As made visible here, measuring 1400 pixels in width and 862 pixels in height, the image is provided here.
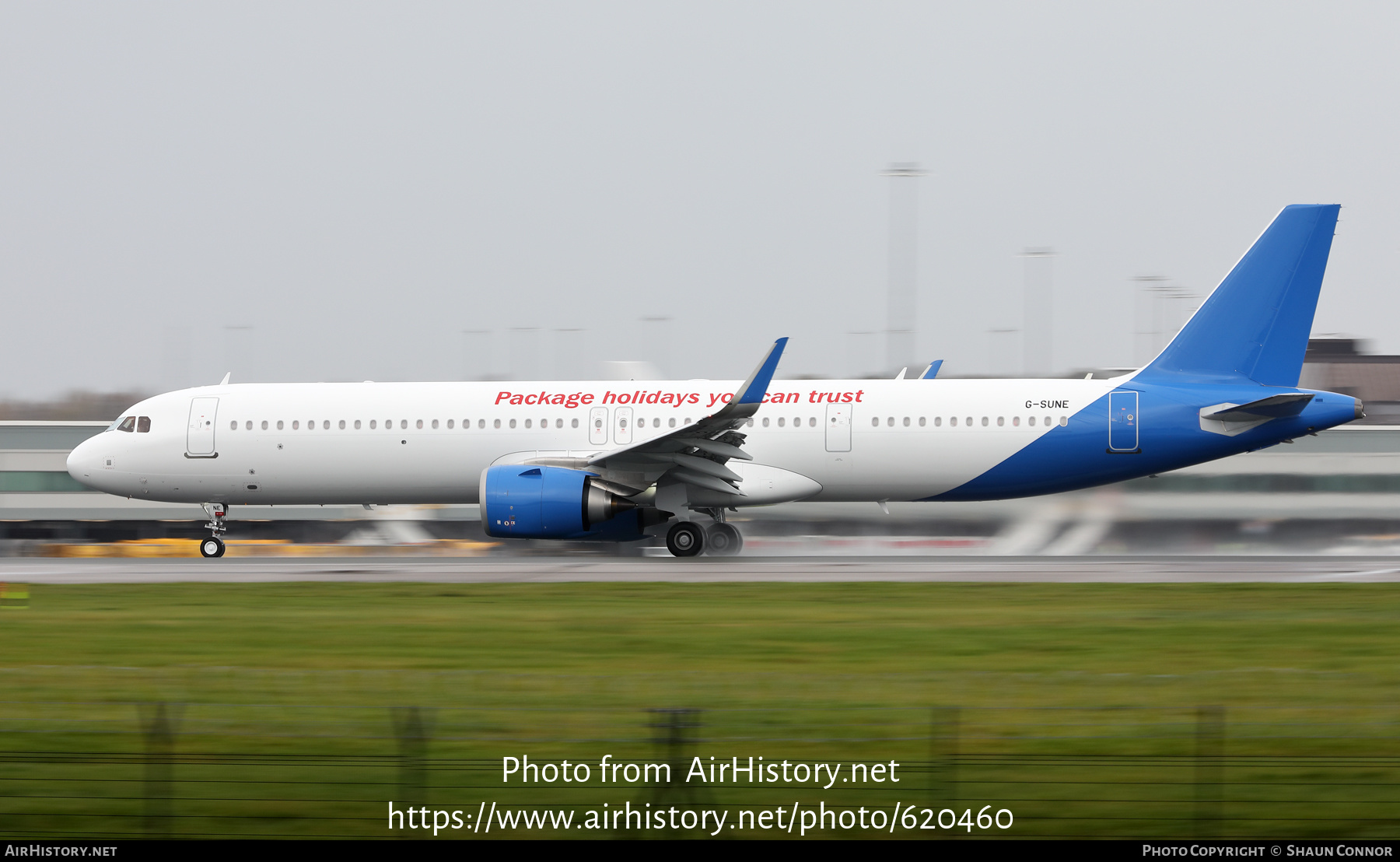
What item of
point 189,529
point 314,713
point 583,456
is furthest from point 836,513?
point 314,713

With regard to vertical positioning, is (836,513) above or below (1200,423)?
below

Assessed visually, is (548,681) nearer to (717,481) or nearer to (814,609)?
(814,609)

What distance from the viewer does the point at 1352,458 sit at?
97.2 feet

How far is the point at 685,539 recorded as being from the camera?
24.1 m

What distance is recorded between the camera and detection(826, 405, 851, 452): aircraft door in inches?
947

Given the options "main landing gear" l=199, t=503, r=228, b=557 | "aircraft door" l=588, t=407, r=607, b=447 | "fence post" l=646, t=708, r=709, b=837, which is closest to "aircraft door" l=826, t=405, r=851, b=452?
"aircraft door" l=588, t=407, r=607, b=447

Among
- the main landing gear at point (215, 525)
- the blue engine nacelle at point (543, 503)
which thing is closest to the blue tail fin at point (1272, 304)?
the blue engine nacelle at point (543, 503)

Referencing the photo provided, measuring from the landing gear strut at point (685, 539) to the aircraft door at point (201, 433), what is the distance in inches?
365

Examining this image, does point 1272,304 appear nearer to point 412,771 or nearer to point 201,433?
point 201,433

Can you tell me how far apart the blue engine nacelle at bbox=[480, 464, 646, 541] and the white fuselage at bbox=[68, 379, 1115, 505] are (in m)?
1.72

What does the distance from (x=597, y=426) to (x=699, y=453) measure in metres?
2.46

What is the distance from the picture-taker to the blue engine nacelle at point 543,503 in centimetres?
2292

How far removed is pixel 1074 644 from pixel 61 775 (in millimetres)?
8940

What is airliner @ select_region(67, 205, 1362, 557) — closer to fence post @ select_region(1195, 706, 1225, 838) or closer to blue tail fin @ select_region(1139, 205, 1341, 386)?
blue tail fin @ select_region(1139, 205, 1341, 386)
